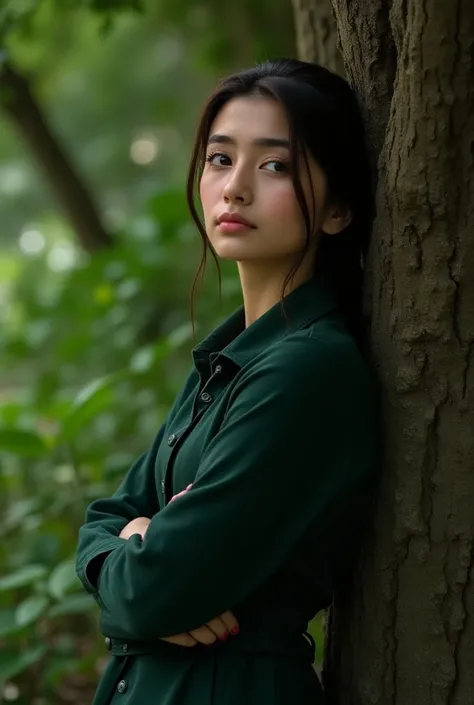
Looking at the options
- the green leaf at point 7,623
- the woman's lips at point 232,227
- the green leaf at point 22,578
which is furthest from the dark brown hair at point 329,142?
the green leaf at point 7,623

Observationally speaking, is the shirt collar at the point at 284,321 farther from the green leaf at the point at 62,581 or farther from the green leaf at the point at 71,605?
the green leaf at the point at 71,605

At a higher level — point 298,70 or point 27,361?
point 298,70

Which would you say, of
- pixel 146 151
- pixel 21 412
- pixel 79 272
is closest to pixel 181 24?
pixel 79 272

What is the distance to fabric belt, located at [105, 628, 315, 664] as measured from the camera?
1698 millimetres

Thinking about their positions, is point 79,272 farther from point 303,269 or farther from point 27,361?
point 303,269

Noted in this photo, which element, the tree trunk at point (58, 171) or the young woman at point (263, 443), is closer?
the young woman at point (263, 443)

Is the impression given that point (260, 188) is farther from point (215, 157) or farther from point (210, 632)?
point (210, 632)

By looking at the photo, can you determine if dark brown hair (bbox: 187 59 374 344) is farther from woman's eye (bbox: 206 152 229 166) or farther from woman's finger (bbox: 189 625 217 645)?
woman's finger (bbox: 189 625 217 645)

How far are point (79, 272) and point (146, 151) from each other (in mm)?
5735

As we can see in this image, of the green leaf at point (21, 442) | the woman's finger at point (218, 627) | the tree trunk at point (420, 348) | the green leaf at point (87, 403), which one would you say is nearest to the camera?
the tree trunk at point (420, 348)

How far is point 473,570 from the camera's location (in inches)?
66.3

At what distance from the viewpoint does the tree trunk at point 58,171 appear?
5395 millimetres

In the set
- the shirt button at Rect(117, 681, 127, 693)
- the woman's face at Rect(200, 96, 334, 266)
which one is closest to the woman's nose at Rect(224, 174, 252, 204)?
the woman's face at Rect(200, 96, 334, 266)

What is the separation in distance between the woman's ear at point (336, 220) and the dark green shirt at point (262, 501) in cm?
11
